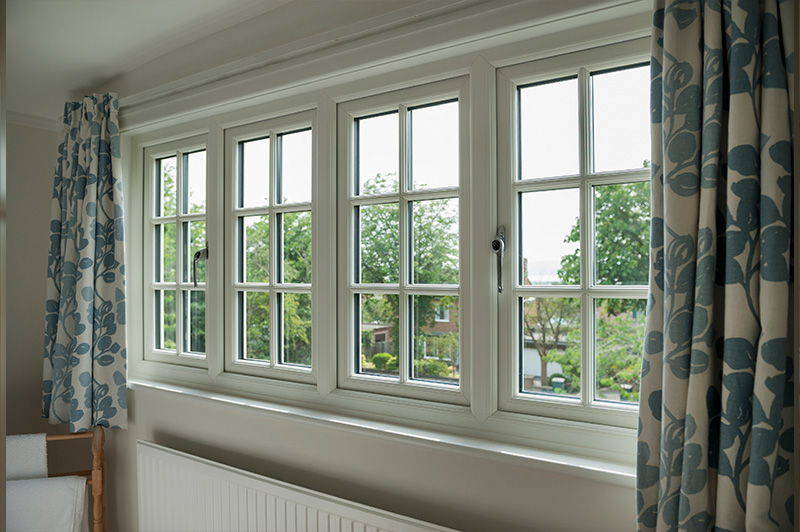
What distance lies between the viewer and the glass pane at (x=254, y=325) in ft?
7.47

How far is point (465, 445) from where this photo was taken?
156cm

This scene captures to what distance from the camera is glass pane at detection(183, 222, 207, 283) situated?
2.50 metres

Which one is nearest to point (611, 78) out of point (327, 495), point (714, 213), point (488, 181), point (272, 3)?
point (488, 181)

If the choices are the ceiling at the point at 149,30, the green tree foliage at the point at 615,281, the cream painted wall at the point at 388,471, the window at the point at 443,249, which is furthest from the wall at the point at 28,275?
the green tree foliage at the point at 615,281

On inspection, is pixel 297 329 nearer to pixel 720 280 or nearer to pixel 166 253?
pixel 166 253

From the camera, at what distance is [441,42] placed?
161cm

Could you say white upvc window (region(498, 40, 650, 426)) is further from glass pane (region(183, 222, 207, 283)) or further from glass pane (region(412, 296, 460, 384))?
glass pane (region(183, 222, 207, 283))

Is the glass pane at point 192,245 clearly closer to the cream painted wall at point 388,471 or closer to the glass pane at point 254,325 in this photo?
the glass pane at point 254,325

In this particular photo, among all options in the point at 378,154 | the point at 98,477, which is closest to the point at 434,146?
the point at 378,154

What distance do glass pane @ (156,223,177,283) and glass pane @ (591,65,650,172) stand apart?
2.07m

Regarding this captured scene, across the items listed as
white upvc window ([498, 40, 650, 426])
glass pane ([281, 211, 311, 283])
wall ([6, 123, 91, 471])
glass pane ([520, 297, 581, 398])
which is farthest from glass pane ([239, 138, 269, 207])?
wall ([6, 123, 91, 471])

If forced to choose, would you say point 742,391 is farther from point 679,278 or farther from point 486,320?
point 486,320

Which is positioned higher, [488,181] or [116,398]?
[488,181]

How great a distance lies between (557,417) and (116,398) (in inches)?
81.7
